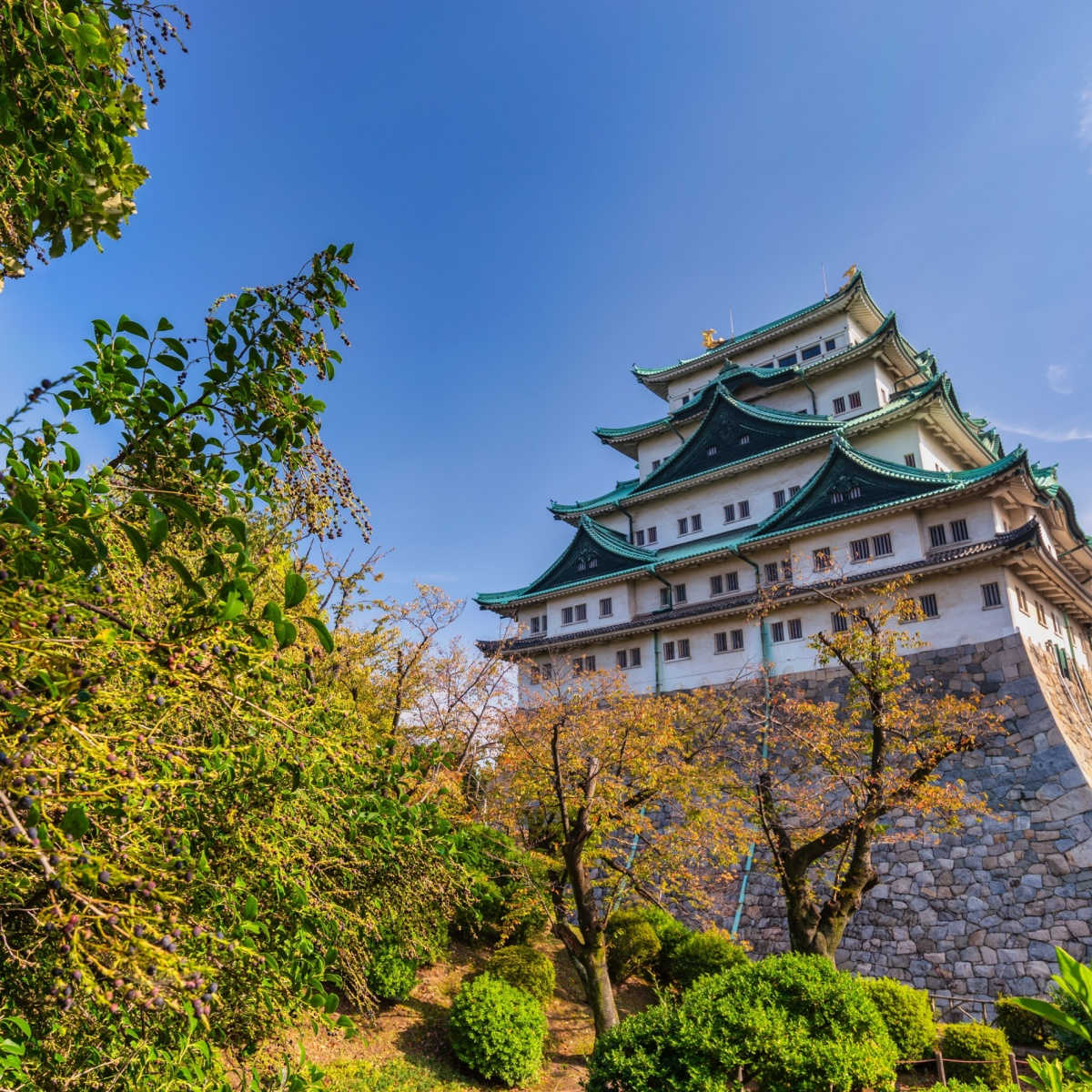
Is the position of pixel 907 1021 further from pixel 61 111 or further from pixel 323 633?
pixel 61 111

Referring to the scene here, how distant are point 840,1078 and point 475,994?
604 cm

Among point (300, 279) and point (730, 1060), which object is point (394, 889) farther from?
point (300, 279)

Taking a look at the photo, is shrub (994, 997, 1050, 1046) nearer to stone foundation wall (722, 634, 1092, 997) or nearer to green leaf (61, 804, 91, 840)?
stone foundation wall (722, 634, 1092, 997)

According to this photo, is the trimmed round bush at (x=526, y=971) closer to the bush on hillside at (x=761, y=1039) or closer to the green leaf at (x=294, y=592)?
the bush on hillside at (x=761, y=1039)

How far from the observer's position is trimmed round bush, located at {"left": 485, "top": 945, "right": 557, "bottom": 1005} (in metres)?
13.3

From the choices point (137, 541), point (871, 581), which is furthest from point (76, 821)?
point (871, 581)

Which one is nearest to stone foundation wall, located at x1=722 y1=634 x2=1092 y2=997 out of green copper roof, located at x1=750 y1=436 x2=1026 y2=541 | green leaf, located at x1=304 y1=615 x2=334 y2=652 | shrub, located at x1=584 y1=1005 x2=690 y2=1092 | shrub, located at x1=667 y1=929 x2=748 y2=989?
shrub, located at x1=667 y1=929 x2=748 y2=989

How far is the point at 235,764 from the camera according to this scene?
14.7ft

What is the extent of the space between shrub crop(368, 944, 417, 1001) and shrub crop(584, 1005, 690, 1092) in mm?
4586

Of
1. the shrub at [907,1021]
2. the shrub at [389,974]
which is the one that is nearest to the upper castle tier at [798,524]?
the shrub at [907,1021]

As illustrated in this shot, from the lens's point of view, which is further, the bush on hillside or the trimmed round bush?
the trimmed round bush

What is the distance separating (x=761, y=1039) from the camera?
8.14 meters

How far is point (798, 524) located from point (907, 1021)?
14955mm

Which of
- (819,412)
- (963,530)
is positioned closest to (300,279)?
(963,530)
